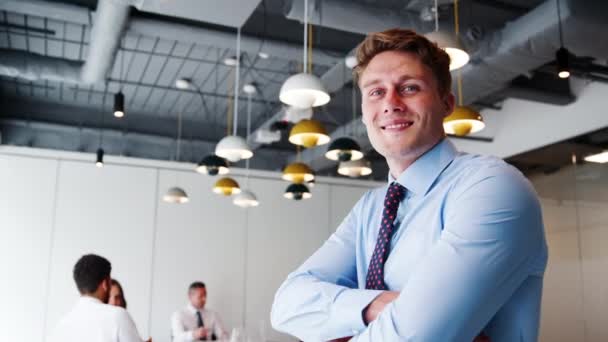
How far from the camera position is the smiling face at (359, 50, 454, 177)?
1.21 m

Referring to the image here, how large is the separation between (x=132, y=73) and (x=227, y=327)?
389cm

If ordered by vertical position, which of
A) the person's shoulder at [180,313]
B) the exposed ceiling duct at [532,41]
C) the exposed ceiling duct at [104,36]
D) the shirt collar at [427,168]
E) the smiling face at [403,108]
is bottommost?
the person's shoulder at [180,313]

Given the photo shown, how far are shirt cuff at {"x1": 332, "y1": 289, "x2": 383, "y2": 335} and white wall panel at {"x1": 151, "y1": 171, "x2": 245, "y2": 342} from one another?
763 centimetres

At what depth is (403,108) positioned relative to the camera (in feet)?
3.99

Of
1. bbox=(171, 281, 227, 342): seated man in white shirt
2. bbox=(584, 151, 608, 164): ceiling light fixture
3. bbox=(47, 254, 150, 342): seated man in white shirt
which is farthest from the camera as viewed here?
bbox=(171, 281, 227, 342): seated man in white shirt

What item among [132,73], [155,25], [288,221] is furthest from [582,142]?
[132,73]

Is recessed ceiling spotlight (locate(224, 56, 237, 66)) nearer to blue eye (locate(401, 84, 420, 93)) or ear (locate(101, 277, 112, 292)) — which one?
ear (locate(101, 277, 112, 292))

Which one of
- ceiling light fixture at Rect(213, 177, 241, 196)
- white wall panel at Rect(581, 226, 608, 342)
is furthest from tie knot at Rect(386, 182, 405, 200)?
white wall panel at Rect(581, 226, 608, 342)

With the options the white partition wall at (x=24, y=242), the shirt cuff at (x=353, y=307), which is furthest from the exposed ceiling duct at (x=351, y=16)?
the white partition wall at (x=24, y=242)

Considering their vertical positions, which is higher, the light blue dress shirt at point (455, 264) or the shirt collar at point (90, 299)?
the light blue dress shirt at point (455, 264)

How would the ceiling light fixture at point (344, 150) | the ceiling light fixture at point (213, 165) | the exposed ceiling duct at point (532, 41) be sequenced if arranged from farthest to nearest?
1. the ceiling light fixture at point (213, 165)
2. the ceiling light fixture at point (344, 150)
3. the exposed ceiling duct at point (532, 41)

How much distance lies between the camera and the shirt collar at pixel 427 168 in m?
1.19

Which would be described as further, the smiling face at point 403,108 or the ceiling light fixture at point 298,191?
the ceiling light fixture at point 298,191

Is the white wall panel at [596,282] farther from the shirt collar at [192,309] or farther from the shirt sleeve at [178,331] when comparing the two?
the shirt collar at [192,309]
